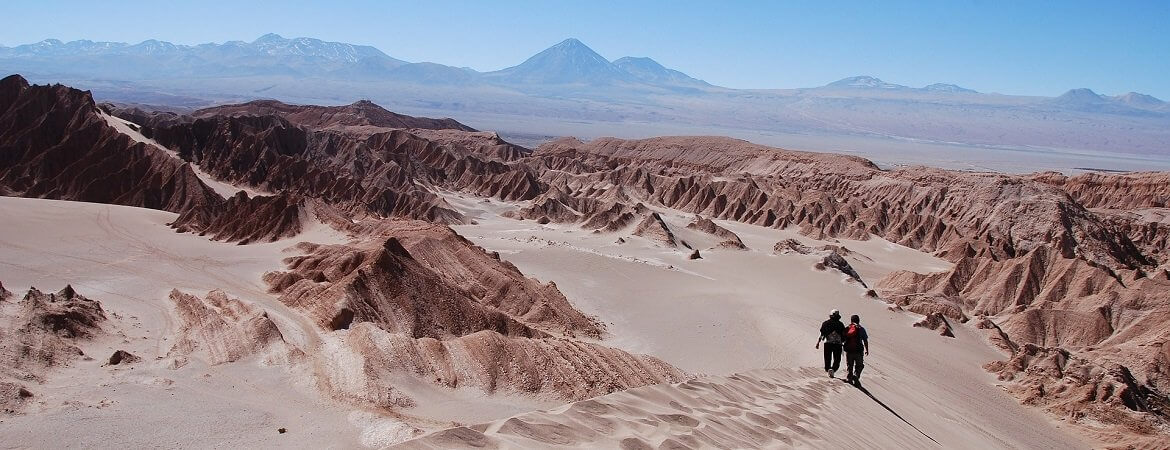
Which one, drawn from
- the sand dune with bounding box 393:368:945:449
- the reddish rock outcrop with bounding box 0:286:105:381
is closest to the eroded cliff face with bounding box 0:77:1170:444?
the reddish rock outcrop with bounding box 0:286:105:381

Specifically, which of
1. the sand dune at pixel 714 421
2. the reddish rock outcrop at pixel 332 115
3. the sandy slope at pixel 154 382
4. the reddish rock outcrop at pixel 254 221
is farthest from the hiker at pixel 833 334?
the reddish rock outcrop at pixel 332 115

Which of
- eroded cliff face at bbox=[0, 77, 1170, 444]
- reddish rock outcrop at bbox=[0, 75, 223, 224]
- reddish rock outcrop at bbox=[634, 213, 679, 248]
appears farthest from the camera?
reddish rock outcrop at bbox=[0, 75, 223, 224]

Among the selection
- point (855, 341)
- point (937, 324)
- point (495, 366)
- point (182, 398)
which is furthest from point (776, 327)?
point (182, 398)

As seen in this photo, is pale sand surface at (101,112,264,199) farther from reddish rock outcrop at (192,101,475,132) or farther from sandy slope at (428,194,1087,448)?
reddish rock outcrop at (192,101,475,132)

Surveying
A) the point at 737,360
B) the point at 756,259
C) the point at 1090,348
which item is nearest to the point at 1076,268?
the point at 1090,348

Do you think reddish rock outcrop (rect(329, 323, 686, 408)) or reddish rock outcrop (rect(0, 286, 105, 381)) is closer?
reddish rock outcrop (rect(0, 286, 105, 381))

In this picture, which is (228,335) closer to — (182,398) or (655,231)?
(182,398)

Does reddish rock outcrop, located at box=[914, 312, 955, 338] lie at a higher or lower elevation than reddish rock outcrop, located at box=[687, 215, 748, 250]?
higher

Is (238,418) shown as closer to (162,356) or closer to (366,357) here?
(366,357)
